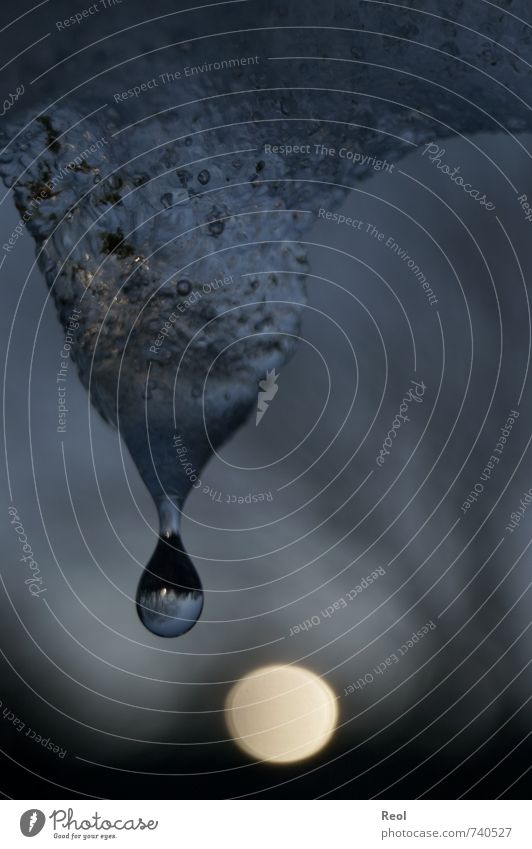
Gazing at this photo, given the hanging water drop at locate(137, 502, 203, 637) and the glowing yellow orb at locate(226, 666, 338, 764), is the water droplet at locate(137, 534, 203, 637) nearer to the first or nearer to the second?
the hanging water drop at locate(137, 502, 203, 637)

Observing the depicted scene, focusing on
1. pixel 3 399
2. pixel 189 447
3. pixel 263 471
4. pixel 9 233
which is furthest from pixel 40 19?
pixel 263 471

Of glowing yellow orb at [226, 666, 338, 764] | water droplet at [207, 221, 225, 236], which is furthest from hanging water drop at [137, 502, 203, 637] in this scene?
Result: water droplet at [207, 221, 225, 236]

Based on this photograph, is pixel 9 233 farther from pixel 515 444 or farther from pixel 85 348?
pixel 515 444
